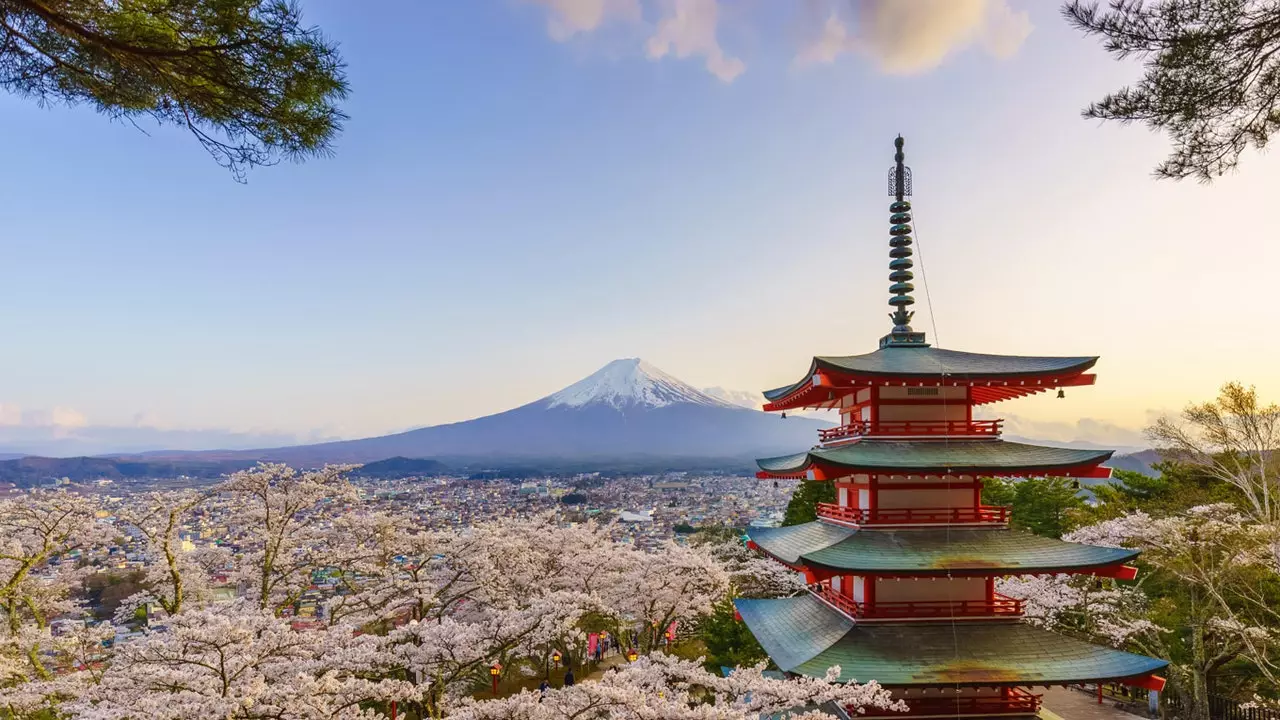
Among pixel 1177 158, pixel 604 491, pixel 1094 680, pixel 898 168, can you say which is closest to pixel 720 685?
pixel 1094 680

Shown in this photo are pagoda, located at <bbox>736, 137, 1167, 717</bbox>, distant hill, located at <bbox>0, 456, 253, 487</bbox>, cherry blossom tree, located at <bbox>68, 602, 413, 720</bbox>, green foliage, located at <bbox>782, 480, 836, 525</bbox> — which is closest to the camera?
cherry blossom tree, located at <bbox>68, 602, 413, 720</bbox>

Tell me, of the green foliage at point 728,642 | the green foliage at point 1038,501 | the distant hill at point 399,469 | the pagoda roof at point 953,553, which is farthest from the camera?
the distant hill at point 399,469

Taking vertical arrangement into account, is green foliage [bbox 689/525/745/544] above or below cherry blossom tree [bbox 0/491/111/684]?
below

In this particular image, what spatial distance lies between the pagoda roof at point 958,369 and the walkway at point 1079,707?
10670 mm

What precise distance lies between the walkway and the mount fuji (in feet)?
391

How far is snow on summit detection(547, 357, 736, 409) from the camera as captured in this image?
157375 mm

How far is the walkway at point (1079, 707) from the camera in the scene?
59.8 ft

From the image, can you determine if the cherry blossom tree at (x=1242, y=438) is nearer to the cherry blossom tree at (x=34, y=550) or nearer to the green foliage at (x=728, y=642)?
the green foliage at (x=728, y=642)

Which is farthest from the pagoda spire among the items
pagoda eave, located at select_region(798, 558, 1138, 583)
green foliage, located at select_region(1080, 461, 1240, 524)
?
green foliage, located at select_region(1080, 461, 1240, 524)

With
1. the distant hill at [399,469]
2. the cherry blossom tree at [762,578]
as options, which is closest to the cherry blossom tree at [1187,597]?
the cherry blossom tree at [762,578]

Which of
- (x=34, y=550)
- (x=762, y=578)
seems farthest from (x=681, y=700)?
(x=34, y=550)

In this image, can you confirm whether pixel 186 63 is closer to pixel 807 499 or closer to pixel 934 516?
pixel 934 516

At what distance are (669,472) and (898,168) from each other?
12335 cm

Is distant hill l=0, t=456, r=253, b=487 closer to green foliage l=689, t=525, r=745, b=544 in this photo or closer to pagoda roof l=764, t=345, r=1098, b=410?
green foliage l=689, t=525, r=745, b=544
